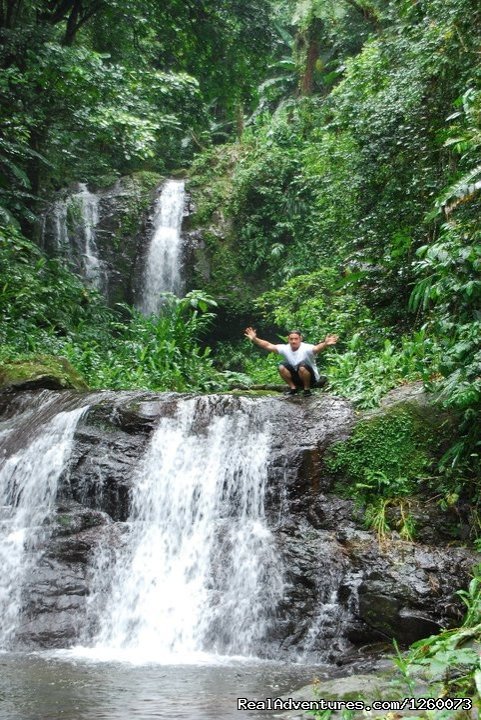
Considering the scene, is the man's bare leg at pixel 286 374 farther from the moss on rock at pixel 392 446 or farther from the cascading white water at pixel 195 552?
the moss on rock at pixel 392 446

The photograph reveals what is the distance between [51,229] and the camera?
17656 millimetres

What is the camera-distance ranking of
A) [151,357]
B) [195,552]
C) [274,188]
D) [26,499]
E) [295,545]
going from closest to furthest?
[295,545] < [195,552] < [26,499] < [151,357] < [274,188]

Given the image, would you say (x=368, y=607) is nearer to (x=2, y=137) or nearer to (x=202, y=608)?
(x=202, y=608)

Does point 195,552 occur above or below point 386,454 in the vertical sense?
below

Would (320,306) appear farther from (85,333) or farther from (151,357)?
(85,333)

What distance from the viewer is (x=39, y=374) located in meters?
11.0

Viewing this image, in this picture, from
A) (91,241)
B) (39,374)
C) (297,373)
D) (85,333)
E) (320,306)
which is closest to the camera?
(297,373)

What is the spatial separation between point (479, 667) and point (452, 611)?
10.5ft

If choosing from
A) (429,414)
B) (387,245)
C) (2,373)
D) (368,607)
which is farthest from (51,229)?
(368,607)

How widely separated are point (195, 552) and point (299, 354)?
3.05m

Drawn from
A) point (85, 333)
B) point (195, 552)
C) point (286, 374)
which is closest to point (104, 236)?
point (85, 333)

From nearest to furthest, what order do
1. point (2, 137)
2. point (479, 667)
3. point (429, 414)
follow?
1. point (479, 667)
2. point (429, 414)
3. point (2, 137)

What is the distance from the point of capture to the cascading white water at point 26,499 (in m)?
7.98

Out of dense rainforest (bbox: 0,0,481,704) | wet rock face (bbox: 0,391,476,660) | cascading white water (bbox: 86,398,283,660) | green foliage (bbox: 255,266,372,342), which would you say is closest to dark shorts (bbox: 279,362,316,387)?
dense rainforest (bbox: 0,0,481,704)
